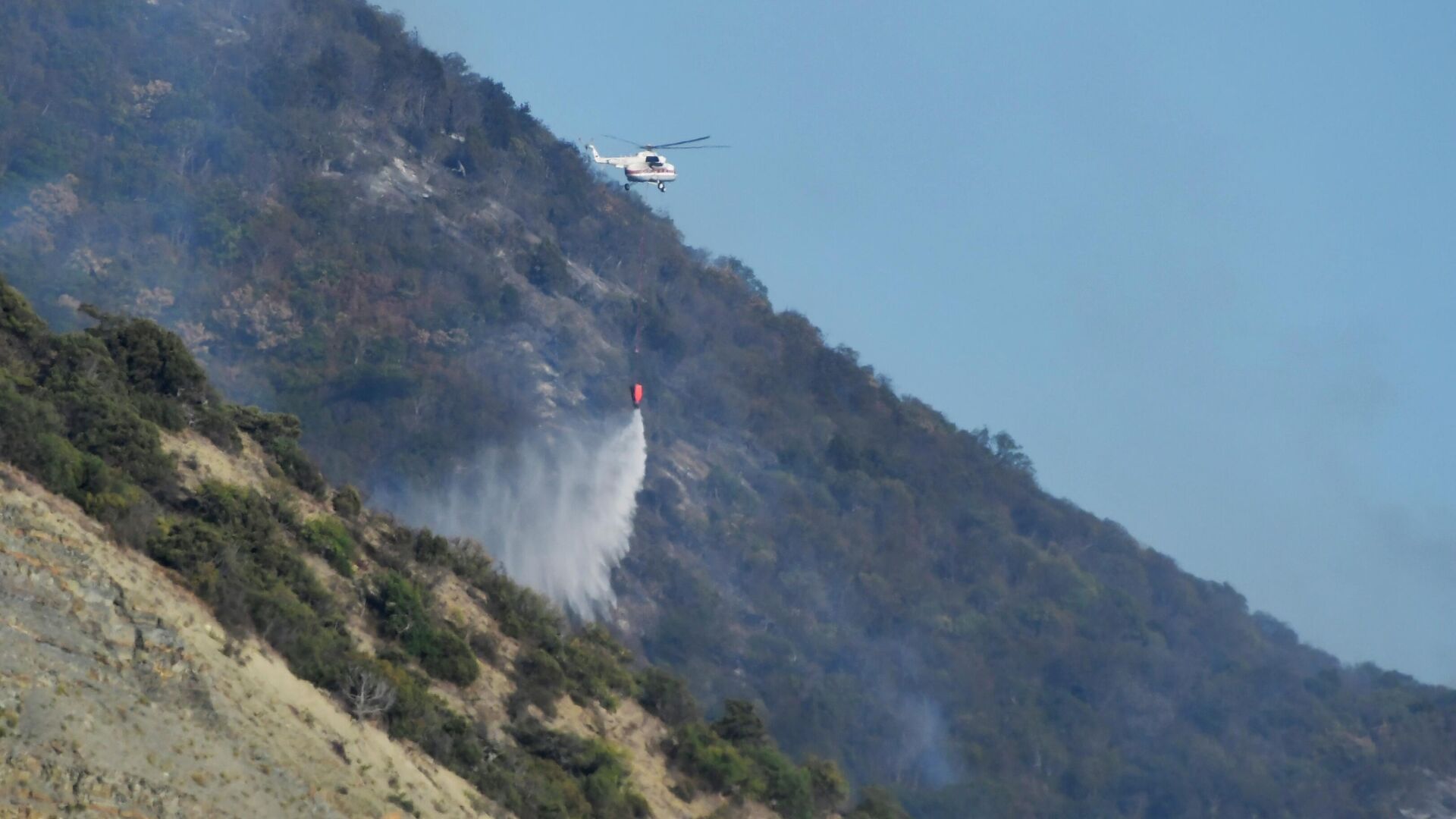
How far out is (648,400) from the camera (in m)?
111

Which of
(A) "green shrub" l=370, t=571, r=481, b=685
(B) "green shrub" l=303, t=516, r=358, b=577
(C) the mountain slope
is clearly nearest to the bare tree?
(C) the mountain slope

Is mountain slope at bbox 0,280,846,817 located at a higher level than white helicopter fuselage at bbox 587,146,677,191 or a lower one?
lower

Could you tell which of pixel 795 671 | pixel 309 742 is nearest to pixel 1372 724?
pixel 795 671

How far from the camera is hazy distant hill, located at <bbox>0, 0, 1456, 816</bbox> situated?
9444 cm

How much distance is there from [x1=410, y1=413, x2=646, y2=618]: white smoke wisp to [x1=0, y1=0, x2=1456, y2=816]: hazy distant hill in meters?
1.41

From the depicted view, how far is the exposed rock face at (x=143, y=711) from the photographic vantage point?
89.8ft

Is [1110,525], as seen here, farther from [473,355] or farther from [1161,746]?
[473,355]

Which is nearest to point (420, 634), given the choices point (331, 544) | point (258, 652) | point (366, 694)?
point (331, 544)

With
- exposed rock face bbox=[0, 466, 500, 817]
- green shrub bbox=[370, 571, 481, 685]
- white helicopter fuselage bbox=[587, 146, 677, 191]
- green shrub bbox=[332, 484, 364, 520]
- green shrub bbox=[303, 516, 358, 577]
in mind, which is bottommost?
exposed rock face bbox=[0, 466, 500, 817]

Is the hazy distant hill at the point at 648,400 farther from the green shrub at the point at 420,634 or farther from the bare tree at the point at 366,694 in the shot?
the bare tree at the point at 366,694

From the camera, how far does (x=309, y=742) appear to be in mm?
32781

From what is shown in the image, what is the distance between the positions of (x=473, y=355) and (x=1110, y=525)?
63449 mm

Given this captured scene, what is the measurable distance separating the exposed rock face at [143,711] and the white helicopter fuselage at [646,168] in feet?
139

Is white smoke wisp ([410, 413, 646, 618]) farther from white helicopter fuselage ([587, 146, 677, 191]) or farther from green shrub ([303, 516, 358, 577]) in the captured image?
green shrub ([303, 516, 358, 577])
